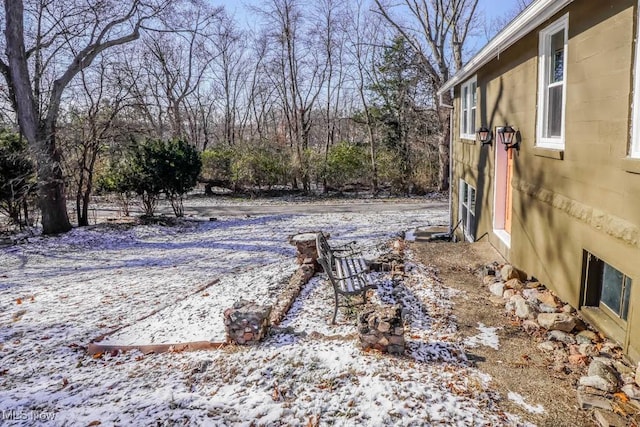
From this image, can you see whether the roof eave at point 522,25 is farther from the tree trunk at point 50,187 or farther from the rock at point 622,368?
the tree trunk at point 50,187

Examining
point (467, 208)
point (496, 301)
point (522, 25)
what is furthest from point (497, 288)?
point (467, 208)

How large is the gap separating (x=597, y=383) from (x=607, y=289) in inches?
50.2

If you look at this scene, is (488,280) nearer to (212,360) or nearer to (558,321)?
(558,321)

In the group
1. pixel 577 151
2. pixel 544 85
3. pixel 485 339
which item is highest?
pixel 544 85

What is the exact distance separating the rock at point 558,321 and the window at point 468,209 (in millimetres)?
4999

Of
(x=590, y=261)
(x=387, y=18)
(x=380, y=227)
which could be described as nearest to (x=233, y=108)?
(x=387, y=18)

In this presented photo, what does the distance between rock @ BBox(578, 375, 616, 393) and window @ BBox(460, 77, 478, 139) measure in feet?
22.4

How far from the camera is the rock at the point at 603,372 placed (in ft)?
10.3

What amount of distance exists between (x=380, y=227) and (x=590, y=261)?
26.6 ft

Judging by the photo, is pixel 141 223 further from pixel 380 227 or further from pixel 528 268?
pixel 528 268

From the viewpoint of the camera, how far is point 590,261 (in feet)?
13.6

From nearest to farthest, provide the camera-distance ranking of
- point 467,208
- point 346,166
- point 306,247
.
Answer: point 306,247
point 467,208
point 346,166

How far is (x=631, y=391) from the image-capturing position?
9.90ft

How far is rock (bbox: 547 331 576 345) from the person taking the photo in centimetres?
385
